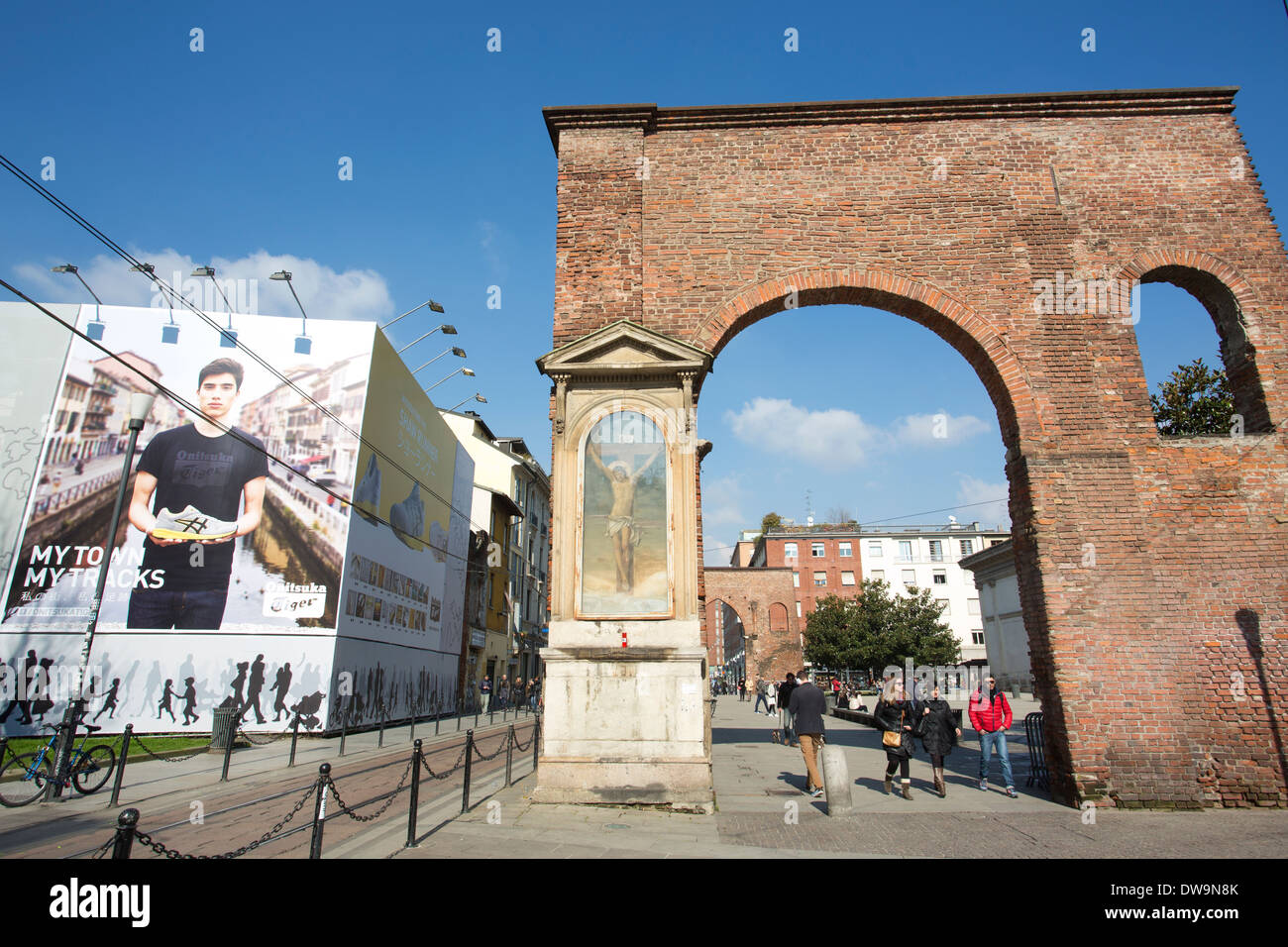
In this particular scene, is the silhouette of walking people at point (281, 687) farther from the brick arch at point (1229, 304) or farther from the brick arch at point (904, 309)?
the brick arch at point (1229, 304)

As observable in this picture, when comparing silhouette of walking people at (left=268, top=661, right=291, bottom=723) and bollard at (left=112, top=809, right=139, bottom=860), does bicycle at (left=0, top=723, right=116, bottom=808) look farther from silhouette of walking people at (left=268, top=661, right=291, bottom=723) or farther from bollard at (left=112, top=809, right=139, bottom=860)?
bollard at (left=112, top=809, right=139, bottom=860)

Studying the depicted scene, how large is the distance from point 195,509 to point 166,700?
5.10 m

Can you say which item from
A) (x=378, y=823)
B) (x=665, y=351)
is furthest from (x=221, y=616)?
(x=665, y=351)

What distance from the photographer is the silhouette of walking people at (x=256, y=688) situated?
18.6 metres

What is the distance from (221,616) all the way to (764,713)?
21.8 meters

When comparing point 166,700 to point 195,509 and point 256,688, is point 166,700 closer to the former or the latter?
point 256,688

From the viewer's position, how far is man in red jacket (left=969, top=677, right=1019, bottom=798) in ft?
31.7

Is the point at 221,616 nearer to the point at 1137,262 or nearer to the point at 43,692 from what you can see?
the point at 43,692

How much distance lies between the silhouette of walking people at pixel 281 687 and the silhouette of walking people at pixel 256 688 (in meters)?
0.34

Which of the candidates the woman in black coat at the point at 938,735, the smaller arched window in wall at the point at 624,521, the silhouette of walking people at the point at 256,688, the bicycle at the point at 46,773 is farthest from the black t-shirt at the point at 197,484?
the woman in black coat at the point at 938,735

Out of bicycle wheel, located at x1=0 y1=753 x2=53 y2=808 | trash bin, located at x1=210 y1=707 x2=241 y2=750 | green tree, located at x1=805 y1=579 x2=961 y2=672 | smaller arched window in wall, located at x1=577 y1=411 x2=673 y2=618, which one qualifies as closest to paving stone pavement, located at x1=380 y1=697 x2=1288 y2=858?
smaller arched window in wall, located at x1=577 y1=411 x2=673 y2=618

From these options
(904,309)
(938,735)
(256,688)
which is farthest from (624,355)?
(256,688)

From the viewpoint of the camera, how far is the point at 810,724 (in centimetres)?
1009
